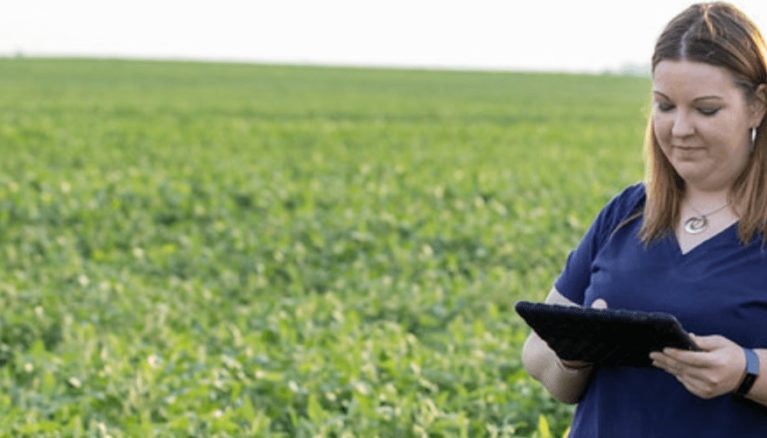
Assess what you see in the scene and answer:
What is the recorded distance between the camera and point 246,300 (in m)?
8.77

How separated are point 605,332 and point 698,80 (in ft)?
1.65

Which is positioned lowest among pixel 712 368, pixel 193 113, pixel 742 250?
pixel 193 113

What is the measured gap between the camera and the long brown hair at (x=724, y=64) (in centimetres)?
230

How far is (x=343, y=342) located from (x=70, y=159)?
1028 cm

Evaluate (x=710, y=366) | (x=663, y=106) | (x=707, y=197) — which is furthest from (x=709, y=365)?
(x=663, y=106)

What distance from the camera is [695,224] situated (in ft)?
7.92

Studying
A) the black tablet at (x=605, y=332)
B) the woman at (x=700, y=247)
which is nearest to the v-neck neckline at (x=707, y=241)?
the woman at (x=700, y=247)

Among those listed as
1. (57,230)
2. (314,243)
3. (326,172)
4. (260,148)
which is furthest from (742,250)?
(260,148)

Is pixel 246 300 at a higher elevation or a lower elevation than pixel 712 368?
lower

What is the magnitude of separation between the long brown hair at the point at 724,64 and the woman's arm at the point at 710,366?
24 cm

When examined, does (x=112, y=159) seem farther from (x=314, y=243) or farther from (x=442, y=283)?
(x=442, y=283)

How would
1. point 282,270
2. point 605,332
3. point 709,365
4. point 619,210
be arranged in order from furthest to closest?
point 282,270
point 619,210
point 605,332
point 709,365

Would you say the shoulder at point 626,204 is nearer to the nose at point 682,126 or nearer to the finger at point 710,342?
the nose at point 682,126

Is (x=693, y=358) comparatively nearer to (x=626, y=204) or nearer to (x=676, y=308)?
(x=676, y=308)
